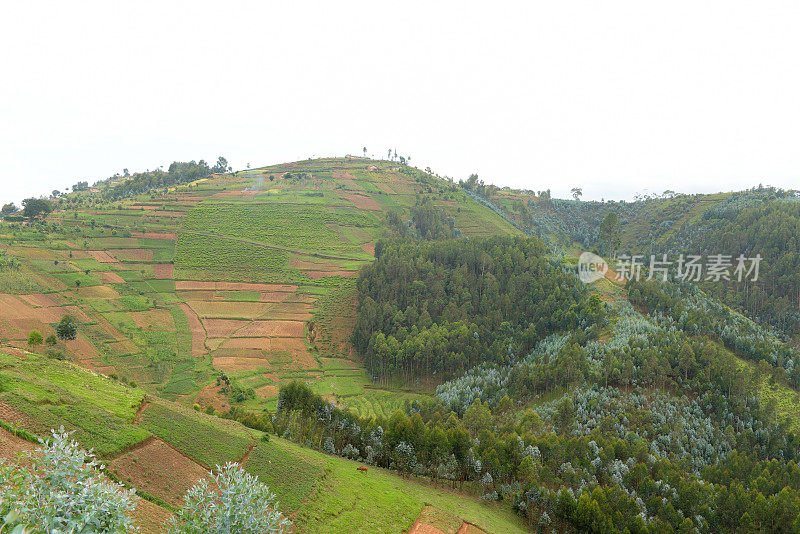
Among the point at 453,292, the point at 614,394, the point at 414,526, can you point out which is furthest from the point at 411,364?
the point at 414,526

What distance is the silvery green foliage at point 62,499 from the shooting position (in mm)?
11144

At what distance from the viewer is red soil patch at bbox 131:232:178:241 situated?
118106 millimetres

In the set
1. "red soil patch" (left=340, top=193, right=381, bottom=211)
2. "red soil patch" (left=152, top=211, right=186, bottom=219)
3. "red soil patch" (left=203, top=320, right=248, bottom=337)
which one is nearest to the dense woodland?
"red soil patch" (left=203, top=320, right=248, bottom=337)

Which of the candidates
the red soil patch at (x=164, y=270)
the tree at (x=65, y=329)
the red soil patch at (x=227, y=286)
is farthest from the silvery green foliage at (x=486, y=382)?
the red soil patch at (x=164, y=270)

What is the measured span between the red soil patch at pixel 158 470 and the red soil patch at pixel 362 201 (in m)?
134

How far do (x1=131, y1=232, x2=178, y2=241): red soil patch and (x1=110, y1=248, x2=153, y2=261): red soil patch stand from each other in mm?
7848

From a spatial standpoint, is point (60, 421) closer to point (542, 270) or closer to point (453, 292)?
point (453, 292)

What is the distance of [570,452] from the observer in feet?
170

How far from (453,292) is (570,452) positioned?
187 feet

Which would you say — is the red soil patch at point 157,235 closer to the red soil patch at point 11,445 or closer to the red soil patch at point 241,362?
the red soil patch at point 241,362

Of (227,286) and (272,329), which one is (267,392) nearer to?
(272,329)

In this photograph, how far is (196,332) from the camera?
88.1m

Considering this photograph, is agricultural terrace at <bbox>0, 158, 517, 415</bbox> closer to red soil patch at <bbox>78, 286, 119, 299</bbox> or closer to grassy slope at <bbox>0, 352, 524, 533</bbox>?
red soil patch at <bbox>78, 286, 119, 299</bbox>

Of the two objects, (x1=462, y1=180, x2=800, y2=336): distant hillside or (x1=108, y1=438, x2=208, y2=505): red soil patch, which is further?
(x1=462, y1=180, x2=800, y2=336): distant hillside
